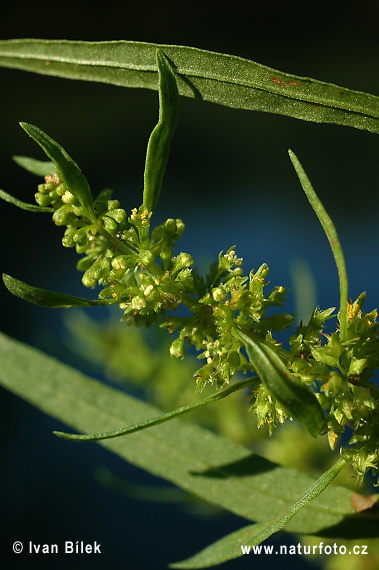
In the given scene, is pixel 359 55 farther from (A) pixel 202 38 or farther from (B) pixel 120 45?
(B) pixel 120 45

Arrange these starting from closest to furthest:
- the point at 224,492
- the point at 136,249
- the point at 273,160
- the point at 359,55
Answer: the point at 136,249
the point at 224,492
the point at 273,160
the point at 359,55

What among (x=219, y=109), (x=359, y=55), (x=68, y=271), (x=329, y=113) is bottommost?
(x=329, y=113)

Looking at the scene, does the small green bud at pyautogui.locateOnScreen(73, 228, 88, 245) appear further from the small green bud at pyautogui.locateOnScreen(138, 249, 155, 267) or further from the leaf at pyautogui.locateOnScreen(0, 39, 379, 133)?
the leaf at pyautogui.locateOnScreen(0, 39, 379, 133)

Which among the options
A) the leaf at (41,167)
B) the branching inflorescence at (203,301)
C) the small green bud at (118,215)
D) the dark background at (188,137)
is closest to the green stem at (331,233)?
the branching inflorescence at (203,301)

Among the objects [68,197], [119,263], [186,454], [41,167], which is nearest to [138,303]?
[119,263]

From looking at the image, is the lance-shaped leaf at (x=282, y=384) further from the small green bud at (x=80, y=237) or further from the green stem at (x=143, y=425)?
the small green bud at (x=80, y=237)

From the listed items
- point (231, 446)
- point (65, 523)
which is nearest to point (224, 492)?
point (231, 446)
